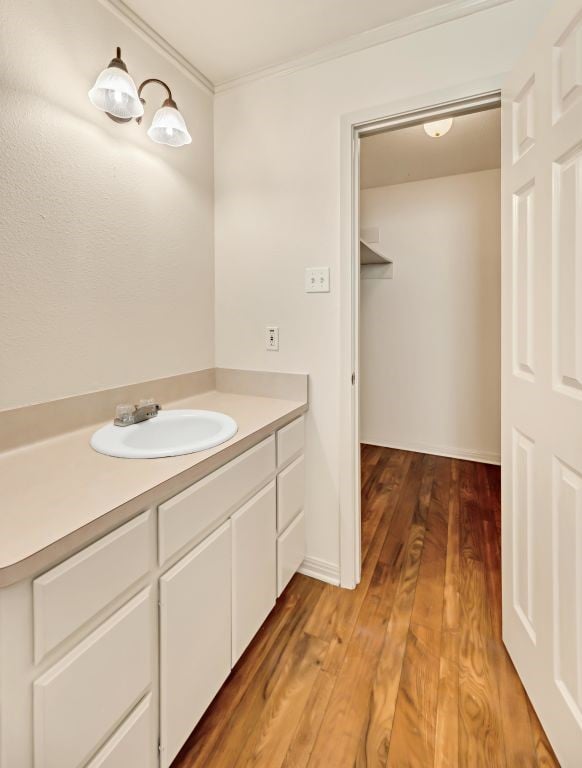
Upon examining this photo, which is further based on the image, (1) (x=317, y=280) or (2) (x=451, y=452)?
(2) (x=451, y=452)

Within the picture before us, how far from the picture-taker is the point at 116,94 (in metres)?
1.24

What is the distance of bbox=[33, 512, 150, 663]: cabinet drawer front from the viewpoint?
653mm

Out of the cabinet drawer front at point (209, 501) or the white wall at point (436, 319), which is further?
the white wall at point (436, 319)

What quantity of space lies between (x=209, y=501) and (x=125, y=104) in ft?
4.16

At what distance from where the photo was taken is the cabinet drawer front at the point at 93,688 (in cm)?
66

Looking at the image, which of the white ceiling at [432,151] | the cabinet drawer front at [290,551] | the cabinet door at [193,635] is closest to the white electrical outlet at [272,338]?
the cabinet drawer front at [290,551]

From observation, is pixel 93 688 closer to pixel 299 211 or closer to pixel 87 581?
pixel 87 581

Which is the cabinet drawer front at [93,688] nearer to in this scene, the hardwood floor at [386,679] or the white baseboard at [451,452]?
the hardwood floor at [386,679]

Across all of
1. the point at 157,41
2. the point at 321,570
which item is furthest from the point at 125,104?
the point at 321,570

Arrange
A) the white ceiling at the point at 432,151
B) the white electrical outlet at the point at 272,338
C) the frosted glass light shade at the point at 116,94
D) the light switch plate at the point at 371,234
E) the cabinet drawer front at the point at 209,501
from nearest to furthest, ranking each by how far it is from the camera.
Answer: the cabinet drawer front at the point at 209,501 → the frosted glass light shade at the point at 116,94 → the white electrical outlet at the point at 272,338 → the white ceiling at the point at 432,151 → the light switch plate at the point at 371,234

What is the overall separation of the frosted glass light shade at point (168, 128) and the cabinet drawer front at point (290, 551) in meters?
1.55

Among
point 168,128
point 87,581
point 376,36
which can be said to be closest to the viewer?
point 87,581

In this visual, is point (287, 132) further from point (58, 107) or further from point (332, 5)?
point (58, 107)

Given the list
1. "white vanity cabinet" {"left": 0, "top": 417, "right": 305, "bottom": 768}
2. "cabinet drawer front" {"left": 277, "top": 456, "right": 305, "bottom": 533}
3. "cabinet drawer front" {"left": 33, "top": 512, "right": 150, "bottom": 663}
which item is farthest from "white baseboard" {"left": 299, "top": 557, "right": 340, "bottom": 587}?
"cabinet drawer front" {"left": 33, "top": 512, "right": 150, "bottom": 663}
